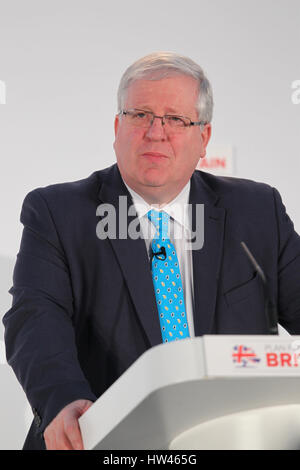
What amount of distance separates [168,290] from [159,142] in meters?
0.39

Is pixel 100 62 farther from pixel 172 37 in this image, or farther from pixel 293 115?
pixel 293 115

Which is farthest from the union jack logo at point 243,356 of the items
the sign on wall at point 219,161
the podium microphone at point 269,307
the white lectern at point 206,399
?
Answer: the sign on wall at point 219,161

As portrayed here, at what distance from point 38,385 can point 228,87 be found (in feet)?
7.73

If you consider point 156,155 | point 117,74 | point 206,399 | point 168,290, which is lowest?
point 168,290

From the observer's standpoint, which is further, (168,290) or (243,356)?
(168,290)

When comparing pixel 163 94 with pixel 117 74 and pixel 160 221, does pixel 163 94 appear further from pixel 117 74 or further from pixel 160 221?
pixel 117 74

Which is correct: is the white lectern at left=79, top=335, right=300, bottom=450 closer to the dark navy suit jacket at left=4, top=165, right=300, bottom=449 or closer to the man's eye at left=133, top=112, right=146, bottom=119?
the dark navy suit jacket at left=4, top=165, right=300, bottom=449

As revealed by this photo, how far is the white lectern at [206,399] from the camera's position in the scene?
0.86m

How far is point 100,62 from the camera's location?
11.3 feet

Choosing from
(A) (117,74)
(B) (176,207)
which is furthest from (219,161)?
(B) (176,207)

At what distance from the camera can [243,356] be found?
867mm

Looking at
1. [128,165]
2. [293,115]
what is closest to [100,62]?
[293,115]

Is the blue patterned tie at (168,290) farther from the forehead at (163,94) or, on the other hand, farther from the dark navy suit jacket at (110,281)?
the forehead at (163,94)

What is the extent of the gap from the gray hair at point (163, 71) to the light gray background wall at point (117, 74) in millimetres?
1429
